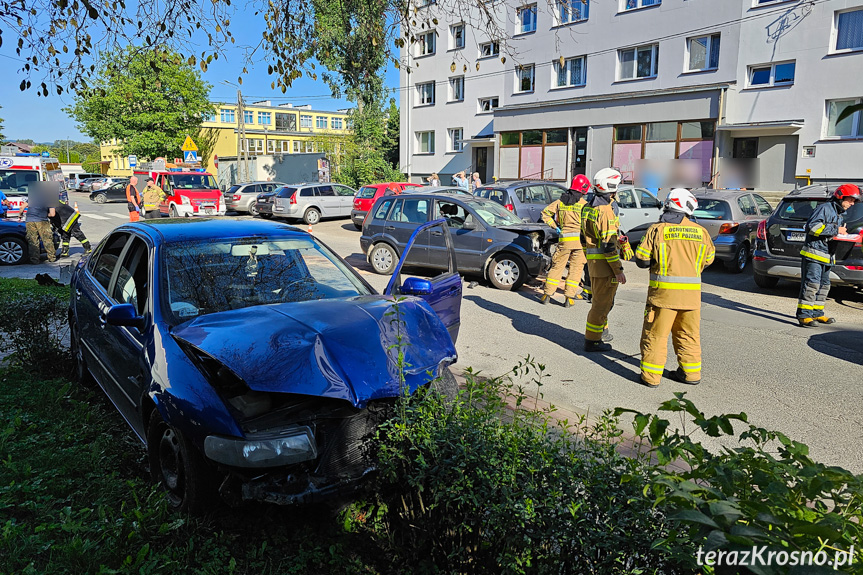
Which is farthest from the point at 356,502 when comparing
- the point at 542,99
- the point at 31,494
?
the point at 542,99

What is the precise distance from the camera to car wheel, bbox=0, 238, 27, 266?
14.3 m

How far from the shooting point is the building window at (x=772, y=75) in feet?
73.7

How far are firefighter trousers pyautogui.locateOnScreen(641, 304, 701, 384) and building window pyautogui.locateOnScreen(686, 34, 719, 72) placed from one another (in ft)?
74.1

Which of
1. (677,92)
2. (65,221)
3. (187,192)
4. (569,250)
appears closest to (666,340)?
(569,250)

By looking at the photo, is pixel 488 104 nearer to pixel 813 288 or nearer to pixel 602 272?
pixel 813 288

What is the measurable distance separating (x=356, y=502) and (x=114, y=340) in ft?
7.63

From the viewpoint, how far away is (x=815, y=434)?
193 inches

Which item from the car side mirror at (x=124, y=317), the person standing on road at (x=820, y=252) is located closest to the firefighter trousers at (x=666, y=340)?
the person standing on road at (x=820, y=252)

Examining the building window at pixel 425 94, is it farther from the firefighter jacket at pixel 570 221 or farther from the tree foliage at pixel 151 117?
the firefighter jacket at pixel 570 221

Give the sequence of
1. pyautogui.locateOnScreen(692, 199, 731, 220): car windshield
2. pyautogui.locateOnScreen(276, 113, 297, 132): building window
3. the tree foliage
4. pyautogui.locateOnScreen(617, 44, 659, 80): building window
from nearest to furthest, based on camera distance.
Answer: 1. pyautogui.locateOnScreen(692, 199, 731, 220): car windshield
2. pyautogui.locateOnScreen(617, 44, 659, 80): building window
3. the tree foliage
4. pyautogui.locateOnScreen(276, 113, 297, 132): building window

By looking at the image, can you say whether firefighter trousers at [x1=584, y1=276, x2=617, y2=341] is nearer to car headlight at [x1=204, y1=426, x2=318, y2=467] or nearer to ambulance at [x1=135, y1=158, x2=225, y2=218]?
car headlight at [x1=204, y1=426, x2=318, y2=467]

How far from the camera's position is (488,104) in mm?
35438

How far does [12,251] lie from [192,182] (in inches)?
454
